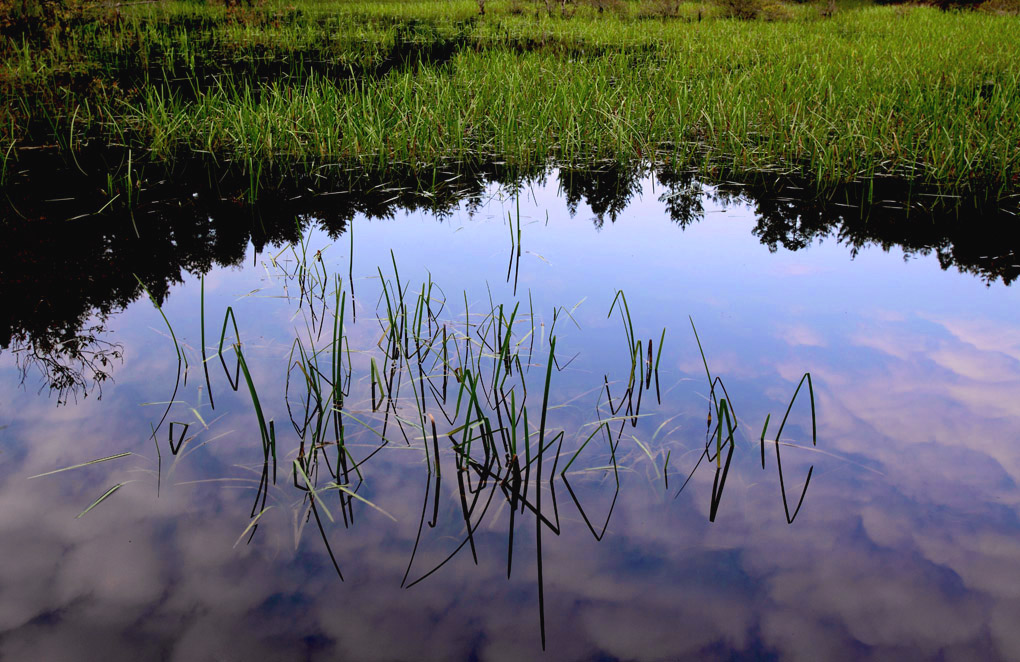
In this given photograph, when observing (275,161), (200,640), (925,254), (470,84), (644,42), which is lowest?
(200,640)

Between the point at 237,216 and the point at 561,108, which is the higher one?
the point at 561,108

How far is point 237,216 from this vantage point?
14.3ft

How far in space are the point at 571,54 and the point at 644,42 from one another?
2.08m

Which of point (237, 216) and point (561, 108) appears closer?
point (237, 216)

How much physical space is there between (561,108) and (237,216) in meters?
2.86

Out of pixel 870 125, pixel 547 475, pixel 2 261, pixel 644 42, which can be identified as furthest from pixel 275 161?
pixel 644 42

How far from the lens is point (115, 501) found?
1929 millimetres

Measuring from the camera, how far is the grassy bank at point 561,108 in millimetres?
5066

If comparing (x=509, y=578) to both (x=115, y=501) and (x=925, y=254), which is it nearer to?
(x=115, y=501)

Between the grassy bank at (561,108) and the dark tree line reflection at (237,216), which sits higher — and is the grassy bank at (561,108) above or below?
above

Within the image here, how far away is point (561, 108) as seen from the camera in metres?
5.92

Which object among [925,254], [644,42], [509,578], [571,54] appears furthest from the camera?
[644,42]

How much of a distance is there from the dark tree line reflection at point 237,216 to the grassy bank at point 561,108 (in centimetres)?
24

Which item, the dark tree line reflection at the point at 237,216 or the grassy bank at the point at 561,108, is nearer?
the dark tree line reflection at the point at 237,216
